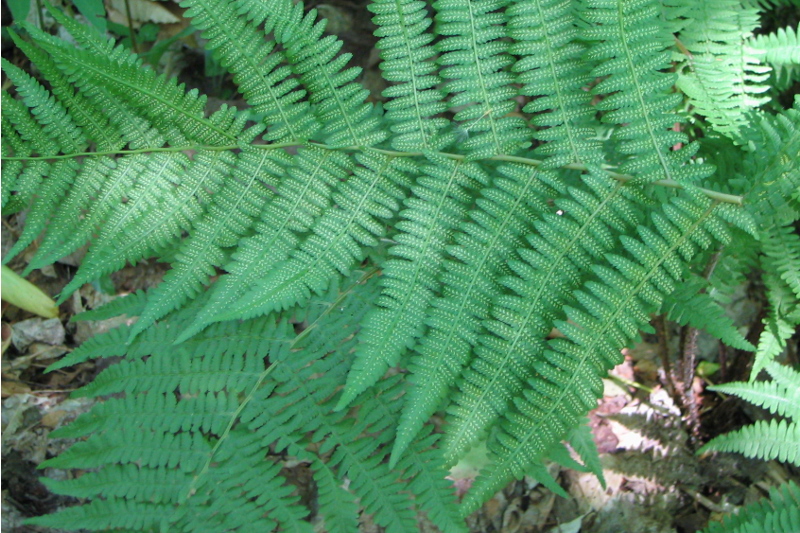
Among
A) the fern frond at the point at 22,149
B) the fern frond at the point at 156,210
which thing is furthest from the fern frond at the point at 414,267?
the fern frond at the point at 22,149

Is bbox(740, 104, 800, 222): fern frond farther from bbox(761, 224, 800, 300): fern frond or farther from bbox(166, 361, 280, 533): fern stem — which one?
bbox(166, 361, 280, 533): fern stem

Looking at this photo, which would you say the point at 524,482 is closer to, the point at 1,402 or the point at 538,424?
the point at 538,424

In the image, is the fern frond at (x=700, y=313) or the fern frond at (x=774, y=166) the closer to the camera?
the fern frond at (x=774, y=166)

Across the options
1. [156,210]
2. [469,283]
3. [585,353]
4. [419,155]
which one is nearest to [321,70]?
[419,155]

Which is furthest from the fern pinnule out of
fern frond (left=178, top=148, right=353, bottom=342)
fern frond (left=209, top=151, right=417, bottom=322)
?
fern frond (left=178, top=148, right=353, bottom=342)

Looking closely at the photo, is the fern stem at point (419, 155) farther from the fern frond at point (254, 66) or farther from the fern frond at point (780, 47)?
the fern frond at point (780, 47)

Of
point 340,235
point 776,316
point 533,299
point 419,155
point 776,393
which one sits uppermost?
point 419,155

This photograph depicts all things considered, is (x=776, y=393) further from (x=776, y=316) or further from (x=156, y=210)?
(x=156, y=210)
